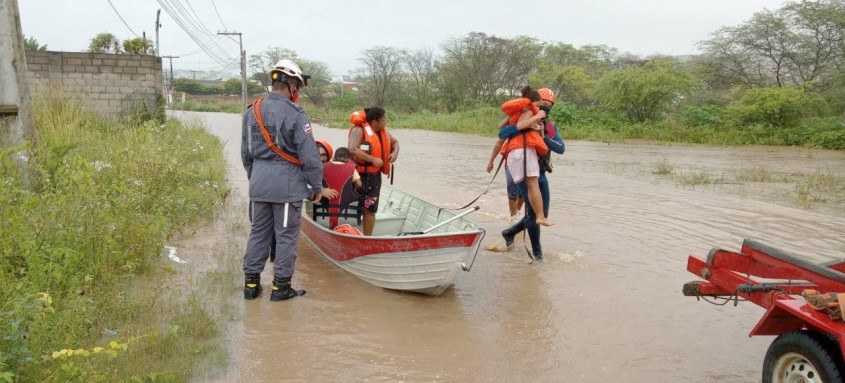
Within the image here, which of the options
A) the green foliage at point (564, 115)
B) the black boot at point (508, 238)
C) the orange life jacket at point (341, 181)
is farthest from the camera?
the green foliage at point (564, 115)

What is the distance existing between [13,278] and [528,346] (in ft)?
11.7

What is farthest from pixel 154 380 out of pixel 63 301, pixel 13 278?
pixel 13 278

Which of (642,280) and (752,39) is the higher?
(752,39)

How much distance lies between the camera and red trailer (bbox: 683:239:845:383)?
3018mm

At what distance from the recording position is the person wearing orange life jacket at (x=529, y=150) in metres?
6.47

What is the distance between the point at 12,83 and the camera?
21.1 ft

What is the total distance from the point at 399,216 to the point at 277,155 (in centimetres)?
256

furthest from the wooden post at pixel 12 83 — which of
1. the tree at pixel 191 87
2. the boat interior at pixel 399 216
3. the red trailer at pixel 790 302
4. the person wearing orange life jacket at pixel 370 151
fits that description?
the tree at pixel 191 87

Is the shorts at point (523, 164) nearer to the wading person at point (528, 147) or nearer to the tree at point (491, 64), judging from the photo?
the wading person at point (528, 147)

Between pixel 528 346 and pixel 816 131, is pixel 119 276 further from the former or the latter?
pixel 816 131

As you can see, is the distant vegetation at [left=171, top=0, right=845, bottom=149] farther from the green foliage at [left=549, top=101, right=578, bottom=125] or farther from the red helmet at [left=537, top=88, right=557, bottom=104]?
the red helmet at [left=537, top=88, right=557, bottom=104]

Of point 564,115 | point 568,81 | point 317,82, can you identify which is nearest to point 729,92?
point 564,115

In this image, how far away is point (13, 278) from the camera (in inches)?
164

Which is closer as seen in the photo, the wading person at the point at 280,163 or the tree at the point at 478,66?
the wading person at the point at 280,163
